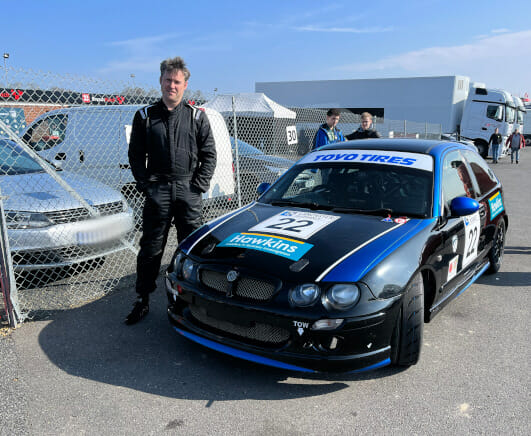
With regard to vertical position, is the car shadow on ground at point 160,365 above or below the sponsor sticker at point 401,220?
below

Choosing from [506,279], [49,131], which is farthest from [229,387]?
[49,131]

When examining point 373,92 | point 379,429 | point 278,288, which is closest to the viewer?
point 379,429

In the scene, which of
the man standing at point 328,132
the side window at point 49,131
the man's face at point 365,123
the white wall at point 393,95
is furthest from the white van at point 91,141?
the white wall at point 393,95

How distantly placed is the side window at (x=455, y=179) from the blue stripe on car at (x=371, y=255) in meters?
0.69

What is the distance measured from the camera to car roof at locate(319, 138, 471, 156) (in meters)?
4.04

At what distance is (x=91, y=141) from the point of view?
5.99m

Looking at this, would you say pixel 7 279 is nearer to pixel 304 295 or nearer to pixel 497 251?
pixel 304 295

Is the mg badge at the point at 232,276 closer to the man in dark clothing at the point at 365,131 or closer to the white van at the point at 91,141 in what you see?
the white van at the point at 91,141

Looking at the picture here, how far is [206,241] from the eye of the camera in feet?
10.8

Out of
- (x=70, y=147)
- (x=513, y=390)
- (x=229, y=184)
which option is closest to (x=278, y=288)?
(x=513, y=390)

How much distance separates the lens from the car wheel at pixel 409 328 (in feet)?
9.32

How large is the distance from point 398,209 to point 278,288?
53.2 inches

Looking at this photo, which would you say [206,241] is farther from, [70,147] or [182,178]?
[70,147]

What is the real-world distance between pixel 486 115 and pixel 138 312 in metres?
22.8
